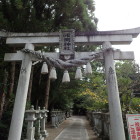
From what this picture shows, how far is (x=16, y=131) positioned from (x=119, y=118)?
3.01 m

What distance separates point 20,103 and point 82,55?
Answer: 250cm

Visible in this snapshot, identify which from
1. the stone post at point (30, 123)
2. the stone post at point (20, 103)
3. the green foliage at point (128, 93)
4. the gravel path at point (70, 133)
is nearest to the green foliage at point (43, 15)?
the stone post at point (20, 103)

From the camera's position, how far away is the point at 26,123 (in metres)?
6.01

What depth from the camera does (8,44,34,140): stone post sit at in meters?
3.99

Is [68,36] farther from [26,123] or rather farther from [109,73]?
[26,123]

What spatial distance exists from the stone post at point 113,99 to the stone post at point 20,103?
8.68 ft

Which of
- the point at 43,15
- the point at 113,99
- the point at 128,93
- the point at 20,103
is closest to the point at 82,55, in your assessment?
the point at 113,99

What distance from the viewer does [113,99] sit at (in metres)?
4.16

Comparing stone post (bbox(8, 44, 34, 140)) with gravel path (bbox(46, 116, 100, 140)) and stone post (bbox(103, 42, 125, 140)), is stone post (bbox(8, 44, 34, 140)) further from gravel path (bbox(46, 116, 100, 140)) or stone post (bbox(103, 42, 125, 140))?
gravel path (bbox(46, 116, 100, 140))

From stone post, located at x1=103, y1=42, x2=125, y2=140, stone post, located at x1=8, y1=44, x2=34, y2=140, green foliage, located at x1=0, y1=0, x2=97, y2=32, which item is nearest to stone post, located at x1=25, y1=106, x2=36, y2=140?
stone post, located at x1=8, y1=44, x2=34, y2=140

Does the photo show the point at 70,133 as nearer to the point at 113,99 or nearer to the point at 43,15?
the point at 113,99

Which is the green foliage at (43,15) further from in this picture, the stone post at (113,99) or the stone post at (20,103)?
the stone post at (113,99)

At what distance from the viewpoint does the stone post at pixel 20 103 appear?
3.99 metres

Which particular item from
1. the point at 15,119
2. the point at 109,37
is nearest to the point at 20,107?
the point at 15,119
